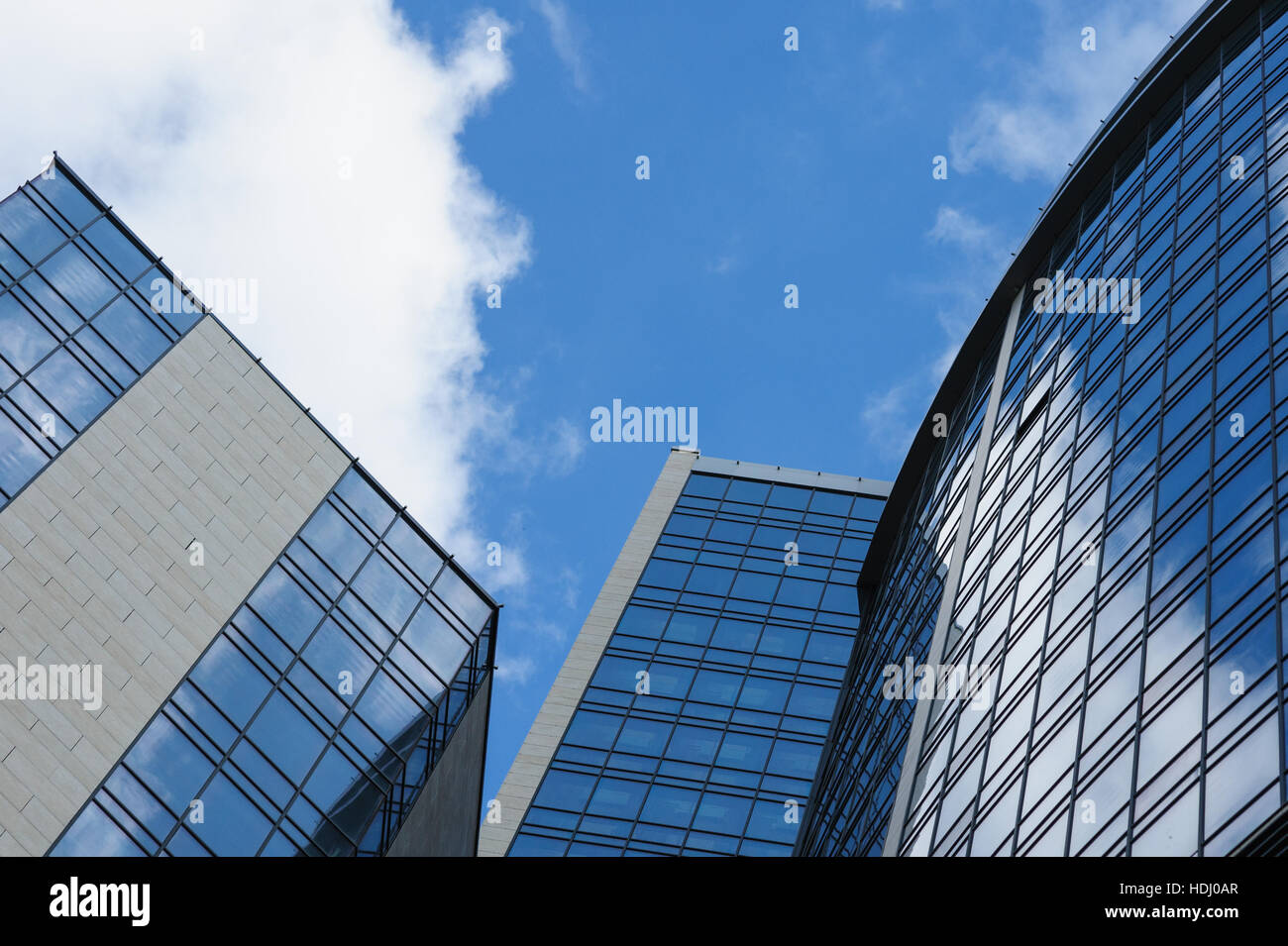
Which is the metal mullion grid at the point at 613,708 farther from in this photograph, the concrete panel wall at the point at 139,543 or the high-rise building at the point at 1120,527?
the concrete panel wall at the point at 139,543

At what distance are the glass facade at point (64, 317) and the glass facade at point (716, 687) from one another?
1130 inches

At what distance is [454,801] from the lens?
1305 inches

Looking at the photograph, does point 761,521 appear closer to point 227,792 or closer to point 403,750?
point 403,750

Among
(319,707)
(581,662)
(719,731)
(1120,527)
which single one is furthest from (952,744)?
(581,662)

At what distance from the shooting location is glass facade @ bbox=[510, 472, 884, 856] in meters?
53.4

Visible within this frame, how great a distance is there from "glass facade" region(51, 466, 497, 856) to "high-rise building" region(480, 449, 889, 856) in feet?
68.2

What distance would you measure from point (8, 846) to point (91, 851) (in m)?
1.49

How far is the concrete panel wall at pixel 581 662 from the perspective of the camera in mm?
54812

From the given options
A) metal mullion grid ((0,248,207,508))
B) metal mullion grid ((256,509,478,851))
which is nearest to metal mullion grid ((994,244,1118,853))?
metal mullion grid ((256,509,478,851))

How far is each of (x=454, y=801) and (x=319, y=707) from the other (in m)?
5.91

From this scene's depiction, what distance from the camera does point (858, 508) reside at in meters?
73.4

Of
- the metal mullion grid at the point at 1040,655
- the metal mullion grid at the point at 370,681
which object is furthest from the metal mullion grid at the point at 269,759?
the metal mullion grid at the point at 1040,655
